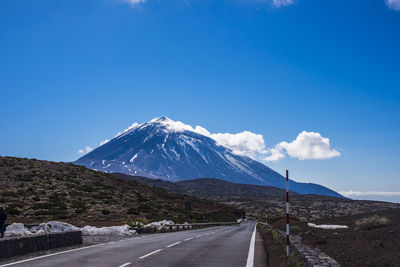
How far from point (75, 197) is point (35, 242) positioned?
37.2 meters

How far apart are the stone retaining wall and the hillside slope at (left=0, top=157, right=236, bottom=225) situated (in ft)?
64.3

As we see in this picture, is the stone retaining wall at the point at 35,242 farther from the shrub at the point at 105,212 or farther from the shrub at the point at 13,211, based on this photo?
the shrub at the point at 105,212

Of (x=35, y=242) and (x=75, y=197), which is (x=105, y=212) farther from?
(x=35, y=242)

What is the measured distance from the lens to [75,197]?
51688 millimetres

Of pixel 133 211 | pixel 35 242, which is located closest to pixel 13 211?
pixel 133 211

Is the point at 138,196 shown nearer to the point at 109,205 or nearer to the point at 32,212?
the point at 109,205

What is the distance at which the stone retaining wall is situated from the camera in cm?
1402

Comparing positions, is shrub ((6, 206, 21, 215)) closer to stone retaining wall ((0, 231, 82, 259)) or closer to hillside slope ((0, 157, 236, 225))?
hillside slope ((0, 157, 236, 225))

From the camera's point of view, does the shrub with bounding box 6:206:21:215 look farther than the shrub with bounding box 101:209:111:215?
No

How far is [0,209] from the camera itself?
19203mm

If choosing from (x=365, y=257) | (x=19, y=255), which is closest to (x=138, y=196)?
(x=19, y=255)

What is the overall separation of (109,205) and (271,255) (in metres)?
38.7

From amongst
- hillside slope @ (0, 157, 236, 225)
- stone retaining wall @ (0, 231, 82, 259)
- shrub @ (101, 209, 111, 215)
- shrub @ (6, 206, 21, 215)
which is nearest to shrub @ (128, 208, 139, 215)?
hillside slope @ (0, 157, 236, 225)

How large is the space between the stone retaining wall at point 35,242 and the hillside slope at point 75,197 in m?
19.6
